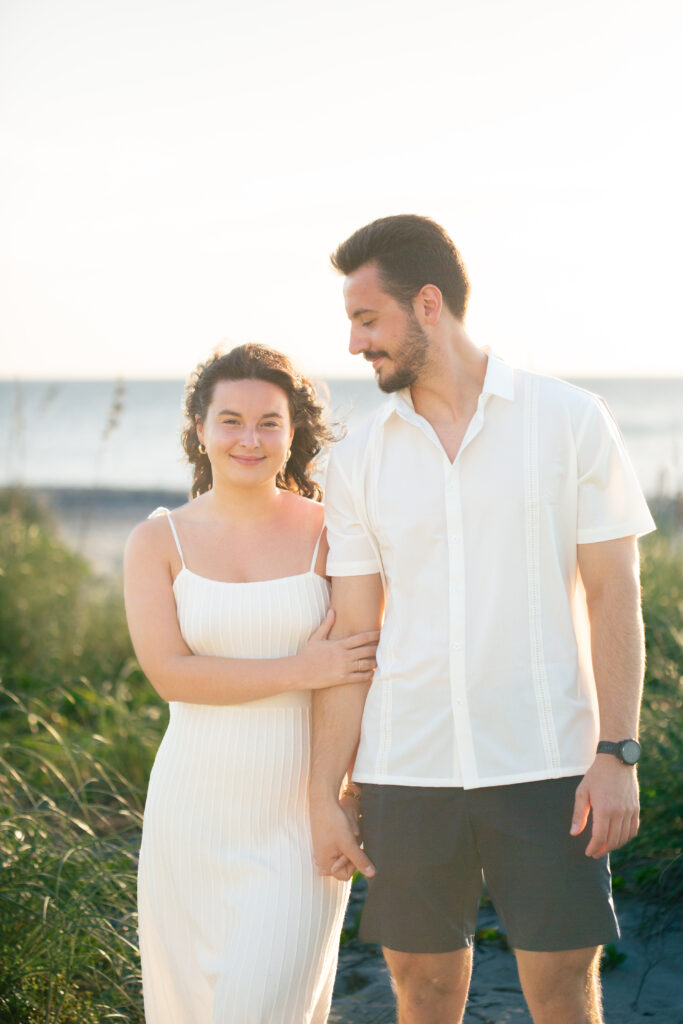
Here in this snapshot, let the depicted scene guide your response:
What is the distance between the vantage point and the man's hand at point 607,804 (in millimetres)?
2389

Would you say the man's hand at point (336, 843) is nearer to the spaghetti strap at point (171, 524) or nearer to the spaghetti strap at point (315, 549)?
the spaghetti strap at point (315, 549)

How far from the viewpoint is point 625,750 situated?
94.8 inches

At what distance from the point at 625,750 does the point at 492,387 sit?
0.92m

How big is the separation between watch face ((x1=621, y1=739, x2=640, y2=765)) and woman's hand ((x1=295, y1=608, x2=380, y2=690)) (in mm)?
659

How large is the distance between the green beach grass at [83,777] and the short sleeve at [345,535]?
1265mm

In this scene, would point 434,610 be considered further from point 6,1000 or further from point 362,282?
point 6,1000

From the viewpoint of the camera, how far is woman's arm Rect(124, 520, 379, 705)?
2691 millimetres

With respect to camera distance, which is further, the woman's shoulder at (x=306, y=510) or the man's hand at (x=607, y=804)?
the woman's shoulder at (x=306, y=510)

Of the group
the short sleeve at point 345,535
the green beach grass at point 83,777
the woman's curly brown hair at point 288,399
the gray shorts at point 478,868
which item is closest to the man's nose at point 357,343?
the short sleeve at point 345,535

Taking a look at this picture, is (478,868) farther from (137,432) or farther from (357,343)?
(137,432)

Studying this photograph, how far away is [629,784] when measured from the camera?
243 centimetres

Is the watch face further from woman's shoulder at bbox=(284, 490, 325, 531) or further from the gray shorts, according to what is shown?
woman's shoulder at bbox=(284, 490, 325, 531)

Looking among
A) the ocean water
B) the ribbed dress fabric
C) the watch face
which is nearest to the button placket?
the watch face

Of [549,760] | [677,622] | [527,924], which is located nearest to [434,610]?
[549,760]
